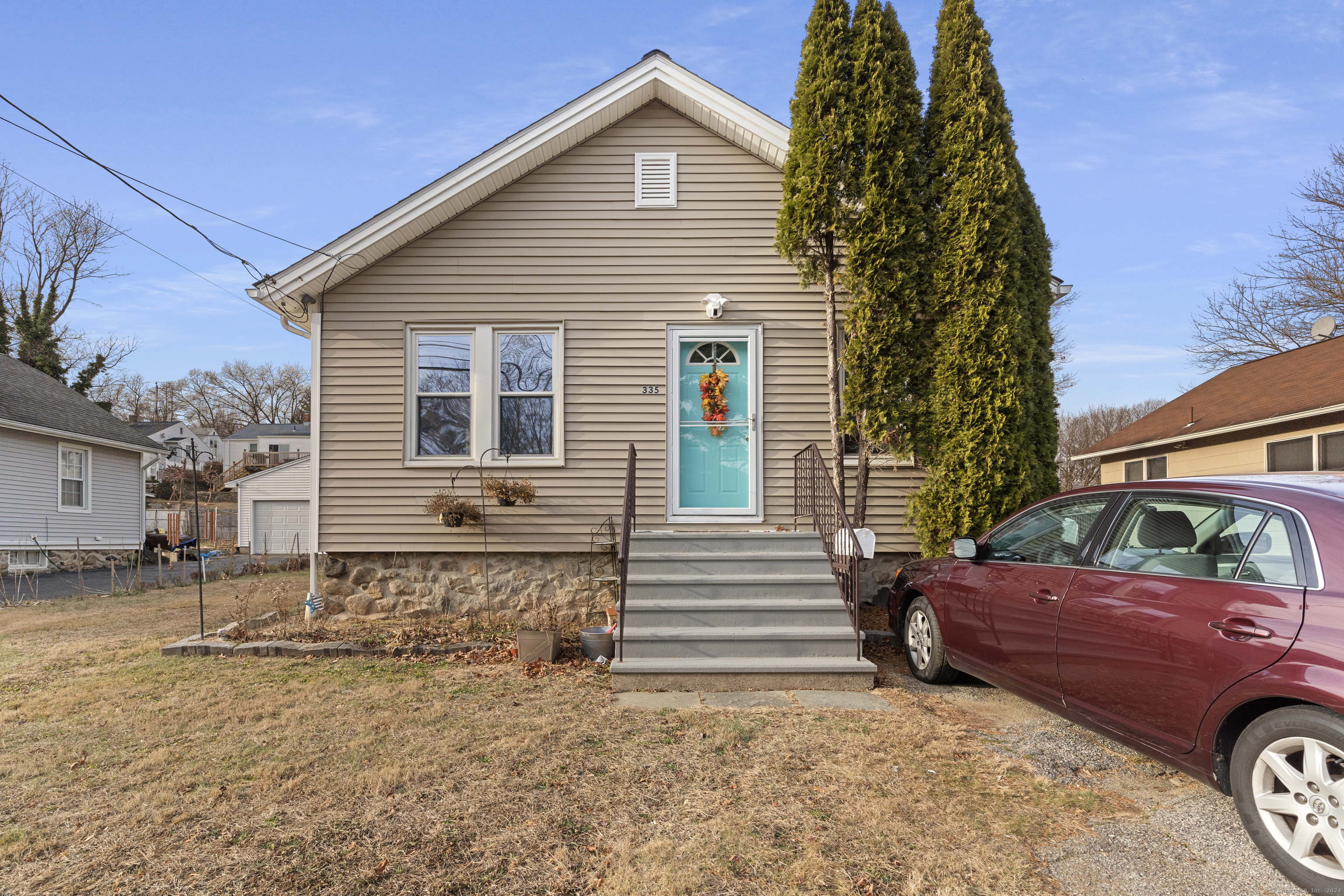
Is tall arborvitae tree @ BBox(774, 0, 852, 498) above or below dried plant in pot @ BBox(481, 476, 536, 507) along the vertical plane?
above

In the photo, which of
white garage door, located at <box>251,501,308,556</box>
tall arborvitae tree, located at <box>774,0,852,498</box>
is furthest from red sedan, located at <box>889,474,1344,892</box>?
white garage door, located at <box>251,501,308,556</box>

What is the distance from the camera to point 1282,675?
8.45 feet

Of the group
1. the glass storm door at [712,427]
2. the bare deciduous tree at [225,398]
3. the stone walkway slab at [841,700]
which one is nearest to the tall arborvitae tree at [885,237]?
the glass storm door at [712,427]

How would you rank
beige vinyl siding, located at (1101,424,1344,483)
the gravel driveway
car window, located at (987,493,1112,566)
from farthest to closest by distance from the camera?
beige vinyl siding, located at (1101,424,1344,483) < car window, located at (987,493,1112,566) < the gravel driveway

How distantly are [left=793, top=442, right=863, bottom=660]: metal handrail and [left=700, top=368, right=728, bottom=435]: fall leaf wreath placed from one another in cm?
90

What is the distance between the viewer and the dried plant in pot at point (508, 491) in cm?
762

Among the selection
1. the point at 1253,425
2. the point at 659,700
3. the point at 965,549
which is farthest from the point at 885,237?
the point at 1253,425

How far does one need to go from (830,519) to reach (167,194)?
7.57 meters

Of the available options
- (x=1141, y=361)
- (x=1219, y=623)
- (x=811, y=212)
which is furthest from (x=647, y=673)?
(x=1141, y=361)

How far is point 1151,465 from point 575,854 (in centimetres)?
1548

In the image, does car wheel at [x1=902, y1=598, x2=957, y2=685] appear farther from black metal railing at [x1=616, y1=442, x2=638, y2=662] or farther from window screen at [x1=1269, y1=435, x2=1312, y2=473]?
window screen at [x1=1269, y1=435, x2=1312, y2=473]

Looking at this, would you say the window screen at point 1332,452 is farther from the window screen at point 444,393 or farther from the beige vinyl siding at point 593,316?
the window screen at point 444,393

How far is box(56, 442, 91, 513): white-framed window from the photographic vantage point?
16891 mm

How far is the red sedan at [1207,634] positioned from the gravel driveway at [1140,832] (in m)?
0.22
